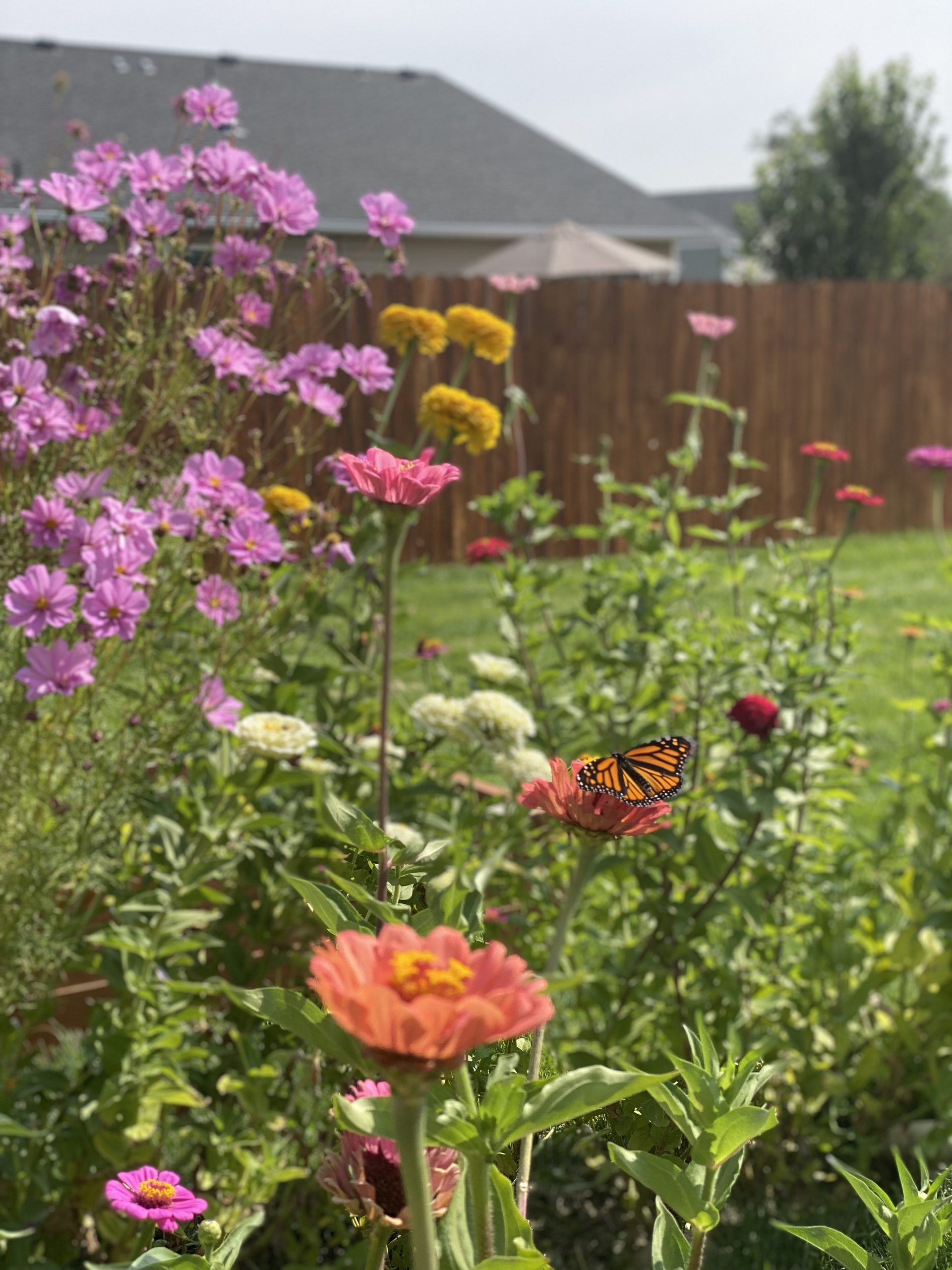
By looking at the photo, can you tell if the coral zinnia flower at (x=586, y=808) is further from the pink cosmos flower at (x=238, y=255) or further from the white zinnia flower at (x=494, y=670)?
the white zinnia flower at (x=494, y=670)

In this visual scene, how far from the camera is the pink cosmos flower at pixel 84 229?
1872 millimetres

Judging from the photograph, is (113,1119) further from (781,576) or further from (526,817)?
(781,576)

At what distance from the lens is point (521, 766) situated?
81.9 inches

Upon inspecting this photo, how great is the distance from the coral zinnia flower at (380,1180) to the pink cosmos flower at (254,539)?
3.80ft

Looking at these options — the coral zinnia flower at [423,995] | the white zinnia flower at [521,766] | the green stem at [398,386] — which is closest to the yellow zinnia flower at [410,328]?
the green stem at [398,386]

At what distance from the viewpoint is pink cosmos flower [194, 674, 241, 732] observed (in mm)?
1755

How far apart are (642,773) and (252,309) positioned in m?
1.31

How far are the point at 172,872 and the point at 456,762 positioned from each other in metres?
0.52

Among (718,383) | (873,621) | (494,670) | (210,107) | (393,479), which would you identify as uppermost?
(210,107)

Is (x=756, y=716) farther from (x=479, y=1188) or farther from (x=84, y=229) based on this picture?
(x=479, y=1188)

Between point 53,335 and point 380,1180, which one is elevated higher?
point 53,335

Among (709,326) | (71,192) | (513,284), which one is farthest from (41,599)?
(709,326)

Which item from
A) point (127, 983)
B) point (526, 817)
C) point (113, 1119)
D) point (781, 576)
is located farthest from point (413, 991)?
point (781, 576)

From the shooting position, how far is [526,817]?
2.14 m
